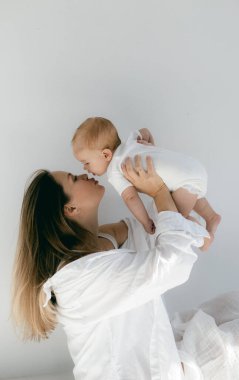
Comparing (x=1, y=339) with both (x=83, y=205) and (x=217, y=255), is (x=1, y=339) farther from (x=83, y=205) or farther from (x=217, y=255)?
(x=217, y=255)

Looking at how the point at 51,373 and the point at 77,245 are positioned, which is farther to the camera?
the point at 51,373

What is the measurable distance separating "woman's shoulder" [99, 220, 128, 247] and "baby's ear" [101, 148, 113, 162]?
0.29 meters

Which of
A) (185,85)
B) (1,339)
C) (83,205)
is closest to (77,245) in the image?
(83,205)

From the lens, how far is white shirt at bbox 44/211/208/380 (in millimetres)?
1139

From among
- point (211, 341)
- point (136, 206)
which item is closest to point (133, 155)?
point (136, 206)

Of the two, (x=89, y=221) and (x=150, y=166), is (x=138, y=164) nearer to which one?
(x=150, y=166)

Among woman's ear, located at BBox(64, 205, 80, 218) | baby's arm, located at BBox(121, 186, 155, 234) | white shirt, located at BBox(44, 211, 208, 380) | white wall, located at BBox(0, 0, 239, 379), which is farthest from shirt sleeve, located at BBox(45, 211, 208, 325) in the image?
white wall, located at BBox(0, 0, 239, 379)

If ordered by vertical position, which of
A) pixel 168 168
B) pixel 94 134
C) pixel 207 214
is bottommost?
pixel 207 214

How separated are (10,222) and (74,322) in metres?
0.54

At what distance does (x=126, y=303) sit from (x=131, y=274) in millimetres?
82

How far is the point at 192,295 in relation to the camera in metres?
1.74

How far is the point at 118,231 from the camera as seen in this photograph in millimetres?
1499

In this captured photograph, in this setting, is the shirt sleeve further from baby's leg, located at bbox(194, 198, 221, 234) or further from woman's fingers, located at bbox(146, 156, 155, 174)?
baby's leg, located at bbox(194, 198, 221, 234)

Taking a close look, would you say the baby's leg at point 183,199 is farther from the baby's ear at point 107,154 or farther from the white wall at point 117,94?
the white wall at point 117,94
